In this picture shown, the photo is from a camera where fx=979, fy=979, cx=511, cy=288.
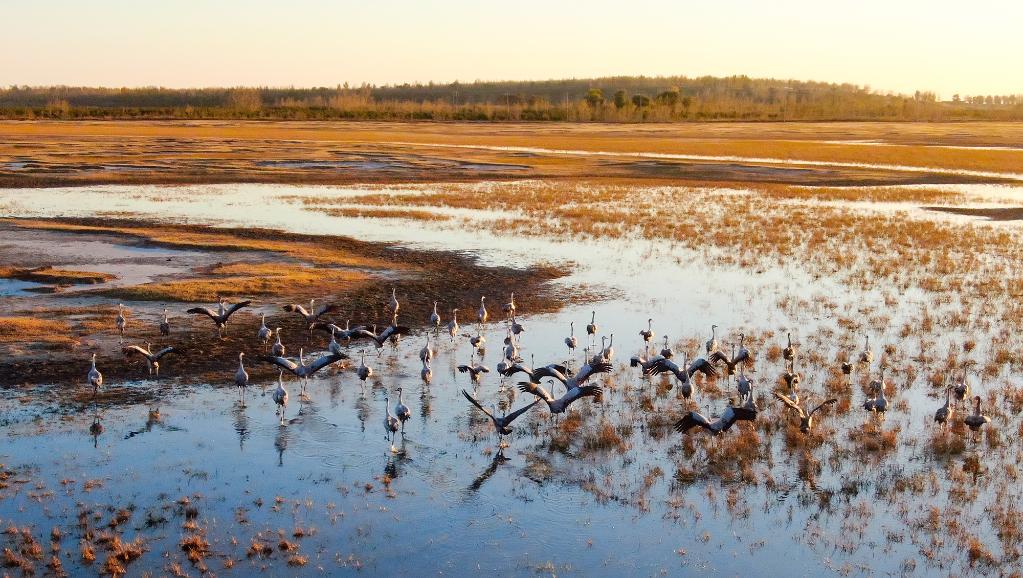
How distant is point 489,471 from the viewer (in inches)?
497

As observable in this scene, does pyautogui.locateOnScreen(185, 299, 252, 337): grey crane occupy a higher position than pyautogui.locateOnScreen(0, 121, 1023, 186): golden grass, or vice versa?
pyautogui.locateOnScreen(0, 121, 1023, 186): golden grass

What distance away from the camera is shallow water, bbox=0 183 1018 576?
10438 millimetres

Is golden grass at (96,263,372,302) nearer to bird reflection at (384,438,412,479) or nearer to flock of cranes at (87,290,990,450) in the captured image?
flock of cranes at (87,290,990,450)

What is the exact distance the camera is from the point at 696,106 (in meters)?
142

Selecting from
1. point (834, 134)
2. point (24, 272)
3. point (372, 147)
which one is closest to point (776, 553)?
point (24, 272)

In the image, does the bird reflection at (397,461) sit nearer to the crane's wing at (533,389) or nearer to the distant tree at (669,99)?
the crane's wing at (533,389)

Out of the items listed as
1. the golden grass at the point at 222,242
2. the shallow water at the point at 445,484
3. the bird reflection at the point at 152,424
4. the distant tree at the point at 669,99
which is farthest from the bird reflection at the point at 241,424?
the distant tree at the point at 669,99

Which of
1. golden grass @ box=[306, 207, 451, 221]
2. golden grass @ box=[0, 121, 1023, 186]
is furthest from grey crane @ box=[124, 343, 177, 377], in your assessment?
golden grass @ box=[0, 121, 1023, 186]

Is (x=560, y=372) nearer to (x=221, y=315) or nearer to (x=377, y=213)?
(x=221, y=315)

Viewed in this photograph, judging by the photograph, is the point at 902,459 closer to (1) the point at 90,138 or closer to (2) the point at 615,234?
(2) the point at 615,234

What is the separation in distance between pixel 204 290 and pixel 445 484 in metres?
12.4

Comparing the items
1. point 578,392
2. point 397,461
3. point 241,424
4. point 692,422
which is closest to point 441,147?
point 241,424

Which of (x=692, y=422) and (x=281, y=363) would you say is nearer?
(x=692, y=422)

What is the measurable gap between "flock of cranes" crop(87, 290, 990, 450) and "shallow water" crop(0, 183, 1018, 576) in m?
0.32
